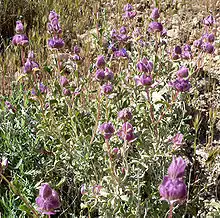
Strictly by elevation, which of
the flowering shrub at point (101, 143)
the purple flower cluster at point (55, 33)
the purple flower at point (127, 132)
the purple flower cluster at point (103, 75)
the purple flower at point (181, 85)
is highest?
the purple flower cluster at point (55, 33)

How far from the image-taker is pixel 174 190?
41.0 inches

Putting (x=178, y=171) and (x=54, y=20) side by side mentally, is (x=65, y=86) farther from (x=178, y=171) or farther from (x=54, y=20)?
(x=178, y=171)

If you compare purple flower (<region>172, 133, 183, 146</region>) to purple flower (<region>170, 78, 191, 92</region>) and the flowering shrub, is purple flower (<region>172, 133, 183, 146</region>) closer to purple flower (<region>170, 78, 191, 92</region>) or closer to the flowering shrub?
the flowering shrub

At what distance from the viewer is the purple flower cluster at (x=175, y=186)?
1.04 metres

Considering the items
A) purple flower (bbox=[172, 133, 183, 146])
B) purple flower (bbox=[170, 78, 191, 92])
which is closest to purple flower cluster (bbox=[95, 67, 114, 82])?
purple flower (bbox=[170, 78, 191, 92])

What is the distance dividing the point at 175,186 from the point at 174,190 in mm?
12

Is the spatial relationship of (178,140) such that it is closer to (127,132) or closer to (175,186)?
(127,132)

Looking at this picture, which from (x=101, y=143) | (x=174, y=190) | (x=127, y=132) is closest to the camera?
(x=174, y=190)

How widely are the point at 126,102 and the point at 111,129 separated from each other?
623 millimetres

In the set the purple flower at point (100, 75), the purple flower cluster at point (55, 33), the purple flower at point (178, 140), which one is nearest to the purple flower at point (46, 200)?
the purple flower at point (100, 75)

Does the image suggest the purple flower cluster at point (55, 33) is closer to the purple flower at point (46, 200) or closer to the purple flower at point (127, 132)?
the purple flower at point (127, 132)

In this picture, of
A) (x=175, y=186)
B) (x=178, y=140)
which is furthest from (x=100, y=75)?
(x=175, y=186)

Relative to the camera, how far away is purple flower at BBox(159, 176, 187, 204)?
104 cm

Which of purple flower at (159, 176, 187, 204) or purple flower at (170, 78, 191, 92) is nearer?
purple flower at (159, 176, 187, 204)
